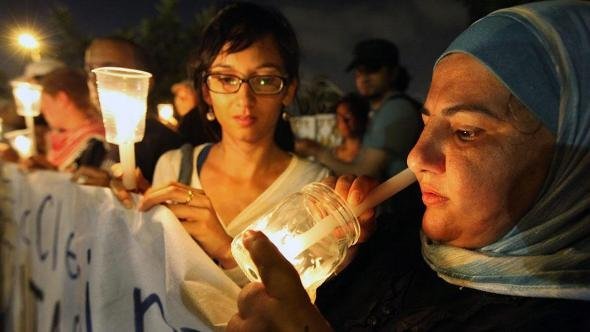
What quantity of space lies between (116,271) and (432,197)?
3.67 feet

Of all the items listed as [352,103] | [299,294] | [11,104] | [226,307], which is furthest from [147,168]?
[11,104]

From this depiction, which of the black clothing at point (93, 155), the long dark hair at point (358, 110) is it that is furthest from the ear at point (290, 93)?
the long dark hair at point (358, 110)

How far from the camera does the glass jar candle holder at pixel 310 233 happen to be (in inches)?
41.1

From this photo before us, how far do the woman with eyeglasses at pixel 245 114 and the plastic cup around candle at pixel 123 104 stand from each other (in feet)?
1.35

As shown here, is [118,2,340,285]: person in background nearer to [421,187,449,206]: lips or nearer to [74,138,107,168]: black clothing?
[421,187,449,206]: lips

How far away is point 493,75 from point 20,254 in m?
2.70

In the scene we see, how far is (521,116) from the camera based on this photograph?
1.05 metres

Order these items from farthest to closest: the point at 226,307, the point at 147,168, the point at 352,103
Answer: the point at 352,103, the point at 147,168, the point at 226,307

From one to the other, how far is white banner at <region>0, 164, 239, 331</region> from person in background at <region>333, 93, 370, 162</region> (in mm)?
3286

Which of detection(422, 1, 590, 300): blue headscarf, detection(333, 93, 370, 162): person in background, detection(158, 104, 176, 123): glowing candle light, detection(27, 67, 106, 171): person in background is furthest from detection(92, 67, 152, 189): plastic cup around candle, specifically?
detection(158, 104, 176, 123): glowing candle light

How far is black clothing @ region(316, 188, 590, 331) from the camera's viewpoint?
1.04 m

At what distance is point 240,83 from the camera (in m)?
1.82

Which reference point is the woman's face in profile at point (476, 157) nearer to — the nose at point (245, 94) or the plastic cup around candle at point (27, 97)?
the nose at point (245, 94)

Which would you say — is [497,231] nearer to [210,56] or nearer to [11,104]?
[210,56]
